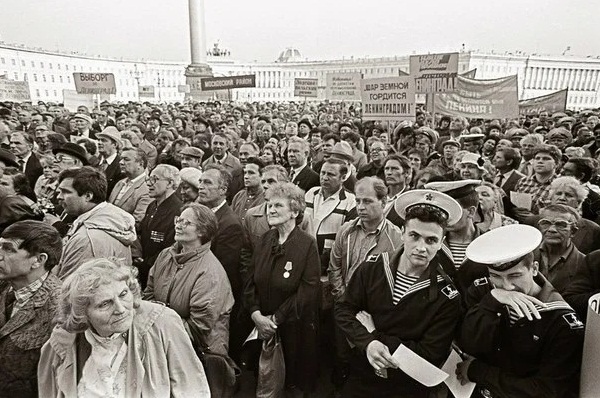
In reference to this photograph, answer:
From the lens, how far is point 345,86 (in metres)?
15.0

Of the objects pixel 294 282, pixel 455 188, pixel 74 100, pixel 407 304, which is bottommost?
pixel 294 282

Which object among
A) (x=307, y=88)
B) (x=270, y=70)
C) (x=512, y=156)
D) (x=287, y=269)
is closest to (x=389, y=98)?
(x=512, y=156)

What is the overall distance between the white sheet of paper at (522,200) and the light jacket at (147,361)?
421cm

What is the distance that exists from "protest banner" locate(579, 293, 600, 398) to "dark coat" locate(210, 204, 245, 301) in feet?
8.84

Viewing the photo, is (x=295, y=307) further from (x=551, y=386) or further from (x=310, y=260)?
(x=551, y=386)

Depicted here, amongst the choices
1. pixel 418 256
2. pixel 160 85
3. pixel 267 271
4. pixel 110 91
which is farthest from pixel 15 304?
pixel 160 85

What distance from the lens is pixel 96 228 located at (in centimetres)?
342

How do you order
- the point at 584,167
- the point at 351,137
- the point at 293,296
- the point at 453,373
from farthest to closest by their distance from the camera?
the point at 351,137 < the point at 584,167 < the point at 293,296 < the point at 453,373

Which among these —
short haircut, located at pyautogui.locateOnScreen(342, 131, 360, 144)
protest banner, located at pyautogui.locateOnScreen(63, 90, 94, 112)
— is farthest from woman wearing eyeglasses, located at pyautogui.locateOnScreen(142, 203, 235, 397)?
protest banner, located at pyautogui.locateOnScreen(63, 90, 94, 112)

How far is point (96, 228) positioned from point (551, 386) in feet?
9.94

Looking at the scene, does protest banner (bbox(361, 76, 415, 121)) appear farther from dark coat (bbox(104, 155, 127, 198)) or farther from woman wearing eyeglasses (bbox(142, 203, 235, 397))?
woman wearing eyeglasses (bbox(142, 203, 235, 397))

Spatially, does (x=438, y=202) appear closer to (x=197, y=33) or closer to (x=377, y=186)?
(x=377, y=186)

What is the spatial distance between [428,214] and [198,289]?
163cm

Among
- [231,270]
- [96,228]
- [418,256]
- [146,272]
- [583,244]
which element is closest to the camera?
[418,256]
